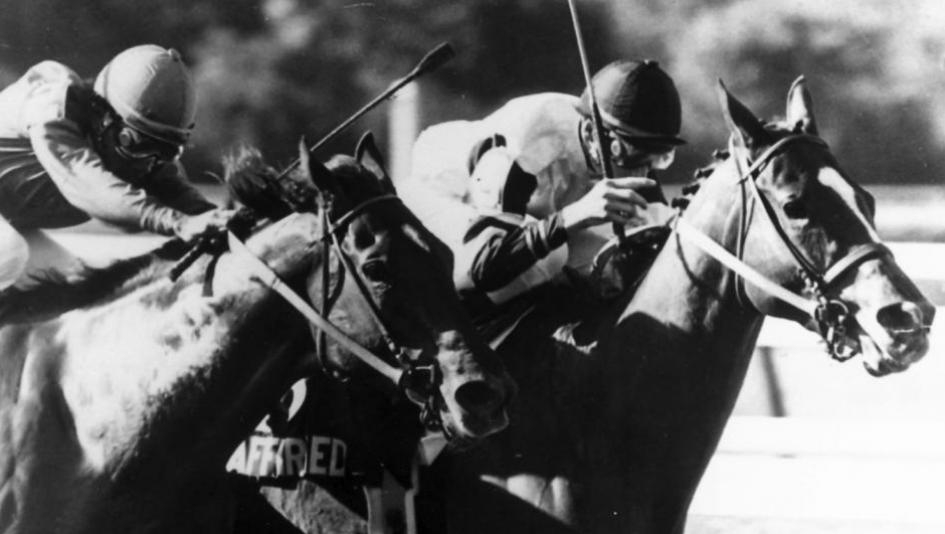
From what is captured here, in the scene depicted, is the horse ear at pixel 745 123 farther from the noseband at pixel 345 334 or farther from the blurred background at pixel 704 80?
the blurred background at pixel 704 80

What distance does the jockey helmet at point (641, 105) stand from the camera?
Result: 338 cm

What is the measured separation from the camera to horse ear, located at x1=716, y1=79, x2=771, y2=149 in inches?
113

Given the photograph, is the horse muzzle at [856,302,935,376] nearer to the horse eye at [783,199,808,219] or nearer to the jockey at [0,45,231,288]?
the horse eye at [783,199,808,219]

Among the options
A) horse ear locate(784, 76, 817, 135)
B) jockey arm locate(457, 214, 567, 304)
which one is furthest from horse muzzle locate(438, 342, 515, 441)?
horse ear locate(784, 76, 817, 135)

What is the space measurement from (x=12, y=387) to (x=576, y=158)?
199cm

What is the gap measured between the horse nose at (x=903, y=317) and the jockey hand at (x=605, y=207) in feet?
2.47

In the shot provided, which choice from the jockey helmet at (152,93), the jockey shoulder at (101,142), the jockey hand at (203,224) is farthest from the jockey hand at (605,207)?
the jockey helmet at (152,93)

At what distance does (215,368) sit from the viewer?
2.71 m

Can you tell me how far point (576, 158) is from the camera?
12.6 feet

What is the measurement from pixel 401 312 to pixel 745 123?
1.04m

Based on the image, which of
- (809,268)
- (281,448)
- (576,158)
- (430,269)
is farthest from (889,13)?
(281,448)

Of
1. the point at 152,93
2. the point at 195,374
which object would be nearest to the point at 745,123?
the point at 195,374

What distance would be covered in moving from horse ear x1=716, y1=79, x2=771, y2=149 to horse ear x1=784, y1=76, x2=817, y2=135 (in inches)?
4.6

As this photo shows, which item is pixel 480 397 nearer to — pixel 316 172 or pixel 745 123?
pixel 316 172
